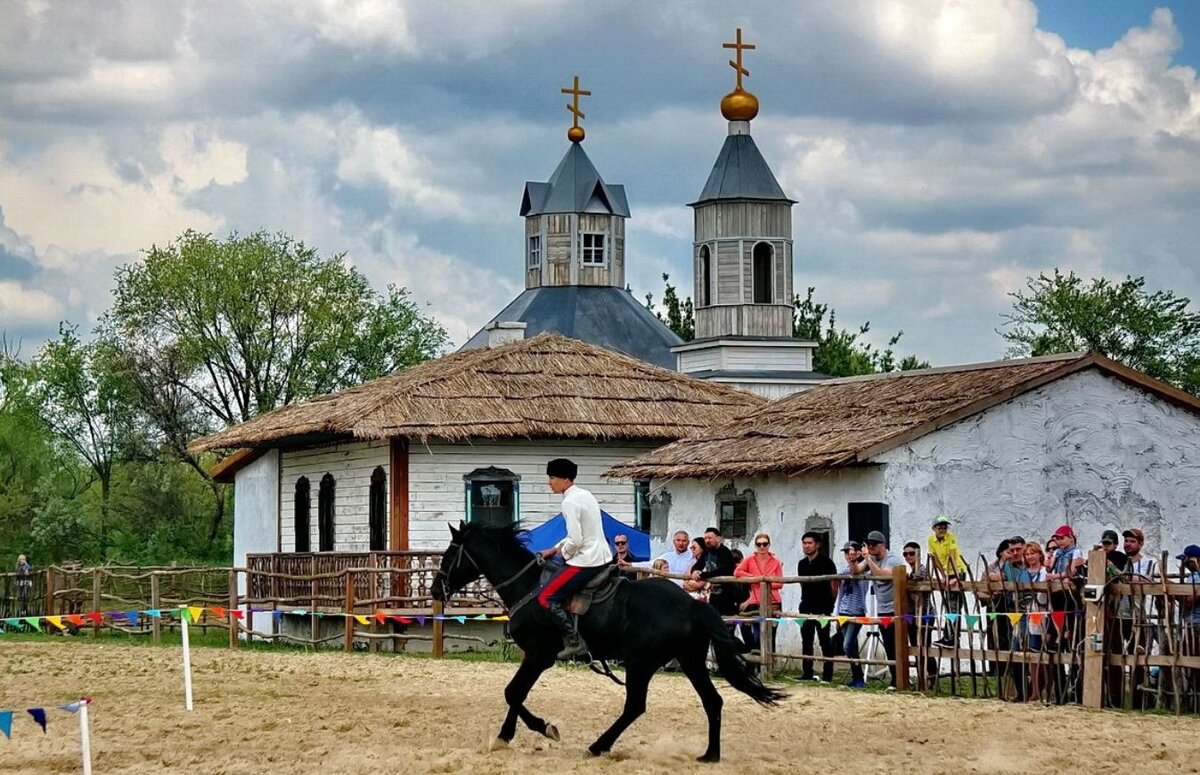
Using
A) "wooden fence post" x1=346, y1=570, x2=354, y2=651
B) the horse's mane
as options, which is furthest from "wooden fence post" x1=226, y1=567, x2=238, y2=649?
the horse's mane

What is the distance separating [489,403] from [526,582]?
16515 mm

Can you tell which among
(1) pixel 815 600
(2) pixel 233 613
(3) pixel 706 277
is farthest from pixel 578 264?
(1) pixel 815 600

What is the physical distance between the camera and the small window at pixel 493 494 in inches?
1215

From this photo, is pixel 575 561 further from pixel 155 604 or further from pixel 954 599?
pixel 155 604

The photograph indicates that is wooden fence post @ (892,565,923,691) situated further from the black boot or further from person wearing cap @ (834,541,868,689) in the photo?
the black boot

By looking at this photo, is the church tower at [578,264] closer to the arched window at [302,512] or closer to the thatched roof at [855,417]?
the arched window at [302,512]

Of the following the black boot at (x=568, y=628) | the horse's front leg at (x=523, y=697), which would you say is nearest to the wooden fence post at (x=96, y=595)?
the horse's front leg at (x=523, y=697)

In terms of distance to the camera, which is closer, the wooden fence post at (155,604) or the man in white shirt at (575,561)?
the man in white shirt at (575,561)

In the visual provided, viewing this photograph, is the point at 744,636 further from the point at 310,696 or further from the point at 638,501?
the point at 638,501

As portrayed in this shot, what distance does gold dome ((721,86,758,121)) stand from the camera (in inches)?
2301

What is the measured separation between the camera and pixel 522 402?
31156mm

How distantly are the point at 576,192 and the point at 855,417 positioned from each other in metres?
44.9

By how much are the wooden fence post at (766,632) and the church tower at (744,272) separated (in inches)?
1427

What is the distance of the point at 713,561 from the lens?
21.6 metres
